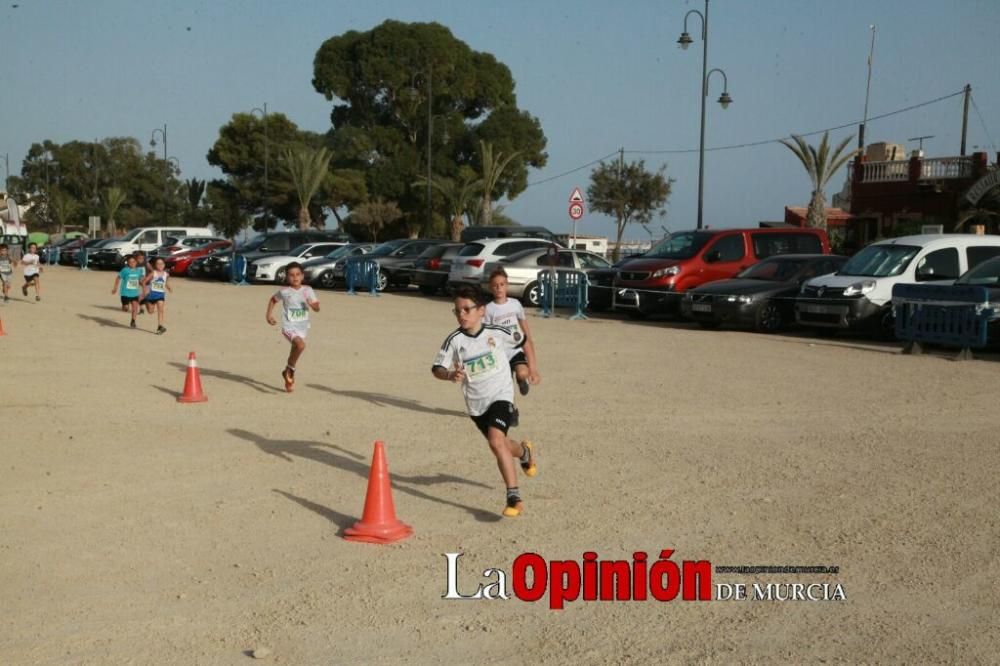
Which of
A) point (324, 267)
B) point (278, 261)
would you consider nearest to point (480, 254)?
point (324, 267)

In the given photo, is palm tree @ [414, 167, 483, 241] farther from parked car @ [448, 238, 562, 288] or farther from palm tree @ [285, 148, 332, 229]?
parked car @ [448, 238, 562, 288]

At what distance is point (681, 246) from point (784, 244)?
7.03 feet

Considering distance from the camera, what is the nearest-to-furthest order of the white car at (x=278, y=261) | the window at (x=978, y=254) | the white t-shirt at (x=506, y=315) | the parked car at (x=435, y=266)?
the white t-shirt at (x=506, y=315), the window at (x=978, y=254), the parked car at (x=435, y=266), the white car at (x=278, y=261)

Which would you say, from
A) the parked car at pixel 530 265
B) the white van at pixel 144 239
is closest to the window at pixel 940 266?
the parked car at pixel 530 265

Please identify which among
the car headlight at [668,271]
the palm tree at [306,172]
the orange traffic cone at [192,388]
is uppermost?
the palm tree at [306,172]

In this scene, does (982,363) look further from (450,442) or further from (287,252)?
(287,252)

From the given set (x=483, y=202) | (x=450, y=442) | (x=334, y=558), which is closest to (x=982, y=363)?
(x=450, y=442)

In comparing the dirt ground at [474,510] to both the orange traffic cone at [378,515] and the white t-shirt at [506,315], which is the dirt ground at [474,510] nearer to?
the orange traffic cone at [378,515]

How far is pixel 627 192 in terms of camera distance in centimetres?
5653

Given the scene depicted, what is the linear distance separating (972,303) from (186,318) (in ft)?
46.6

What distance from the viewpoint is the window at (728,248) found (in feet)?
72.7

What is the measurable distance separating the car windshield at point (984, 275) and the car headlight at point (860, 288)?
1.38 m

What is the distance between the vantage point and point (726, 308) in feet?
63.8

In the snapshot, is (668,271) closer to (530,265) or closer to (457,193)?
(530,265)
